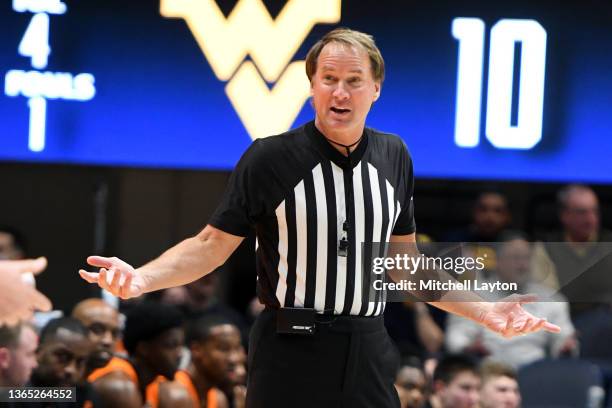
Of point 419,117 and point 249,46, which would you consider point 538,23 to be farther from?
point 249,46

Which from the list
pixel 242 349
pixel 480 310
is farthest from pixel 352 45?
pixel 242 349

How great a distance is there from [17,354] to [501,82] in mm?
3298

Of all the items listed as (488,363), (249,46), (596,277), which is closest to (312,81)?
(596,277)

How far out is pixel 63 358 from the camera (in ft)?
17.4

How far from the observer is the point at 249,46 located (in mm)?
6992

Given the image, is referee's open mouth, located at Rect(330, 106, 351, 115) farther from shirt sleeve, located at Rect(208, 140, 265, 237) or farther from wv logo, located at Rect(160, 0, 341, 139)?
wv logo, located at Rect(160, 0, 341, 139)

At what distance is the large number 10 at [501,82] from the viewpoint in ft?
23.2

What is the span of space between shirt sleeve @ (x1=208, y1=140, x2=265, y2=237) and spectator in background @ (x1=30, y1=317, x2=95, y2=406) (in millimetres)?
1857

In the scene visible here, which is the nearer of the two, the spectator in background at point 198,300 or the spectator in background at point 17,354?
the spectator in background at point 17,354

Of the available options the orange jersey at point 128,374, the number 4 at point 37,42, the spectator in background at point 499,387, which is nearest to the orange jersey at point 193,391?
the orange jersey at point 128,374

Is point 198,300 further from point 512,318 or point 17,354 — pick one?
point 512,318

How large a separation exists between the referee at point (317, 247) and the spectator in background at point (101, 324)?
2247 mm

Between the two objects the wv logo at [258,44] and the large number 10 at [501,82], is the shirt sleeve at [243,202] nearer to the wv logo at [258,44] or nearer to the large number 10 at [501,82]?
the wv logo at [258,44]

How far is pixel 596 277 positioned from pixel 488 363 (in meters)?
2.35
